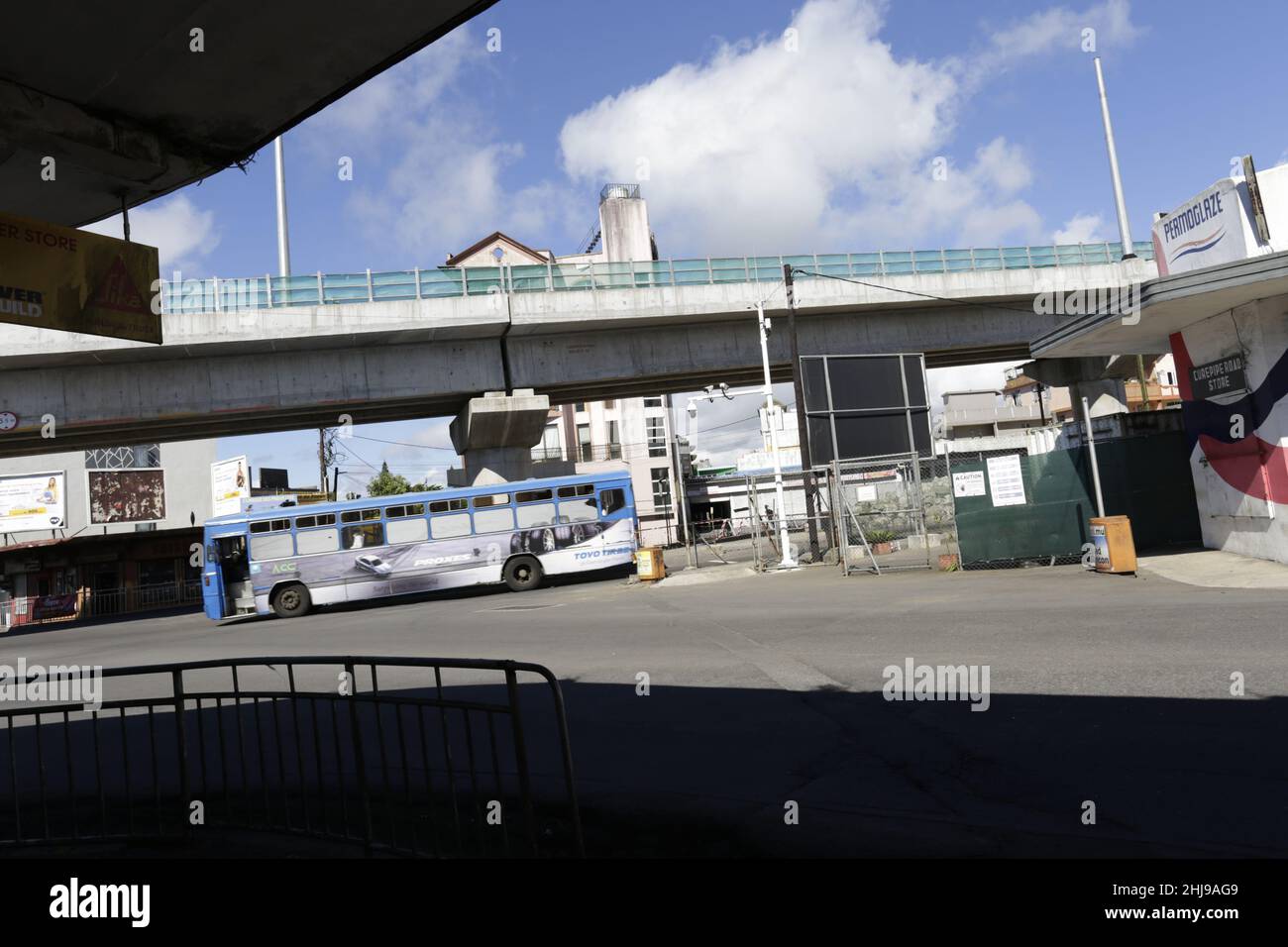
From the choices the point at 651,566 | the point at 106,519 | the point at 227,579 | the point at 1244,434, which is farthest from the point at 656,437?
the point at 1244,434

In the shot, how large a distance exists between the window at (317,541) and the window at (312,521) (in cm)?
14

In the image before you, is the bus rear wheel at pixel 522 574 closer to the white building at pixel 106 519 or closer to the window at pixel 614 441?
the white building at pixel 106 519

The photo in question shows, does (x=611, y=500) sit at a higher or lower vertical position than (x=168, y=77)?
lower

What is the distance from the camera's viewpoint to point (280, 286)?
25.2 meters

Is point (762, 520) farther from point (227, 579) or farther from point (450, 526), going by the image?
point (227, 579)

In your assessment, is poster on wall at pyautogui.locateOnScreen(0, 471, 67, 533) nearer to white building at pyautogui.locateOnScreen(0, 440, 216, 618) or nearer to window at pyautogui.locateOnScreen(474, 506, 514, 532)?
white building at pyautogui.locateOnScreen(0, 440, 216, 618)

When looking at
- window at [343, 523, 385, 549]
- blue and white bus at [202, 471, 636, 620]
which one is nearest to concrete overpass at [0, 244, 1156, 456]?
blue and white bus at [202, 471, 636, 620]

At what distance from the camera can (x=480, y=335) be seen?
2791cm

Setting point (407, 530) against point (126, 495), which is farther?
point (126, 495)

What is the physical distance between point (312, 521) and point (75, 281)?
60.1ft

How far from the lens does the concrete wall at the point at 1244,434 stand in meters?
14.6

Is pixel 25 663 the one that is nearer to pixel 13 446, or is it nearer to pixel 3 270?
pixel 3 270

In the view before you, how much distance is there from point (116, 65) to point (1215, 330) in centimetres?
1752

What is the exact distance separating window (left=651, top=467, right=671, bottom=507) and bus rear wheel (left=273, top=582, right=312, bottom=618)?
38.3 meters
